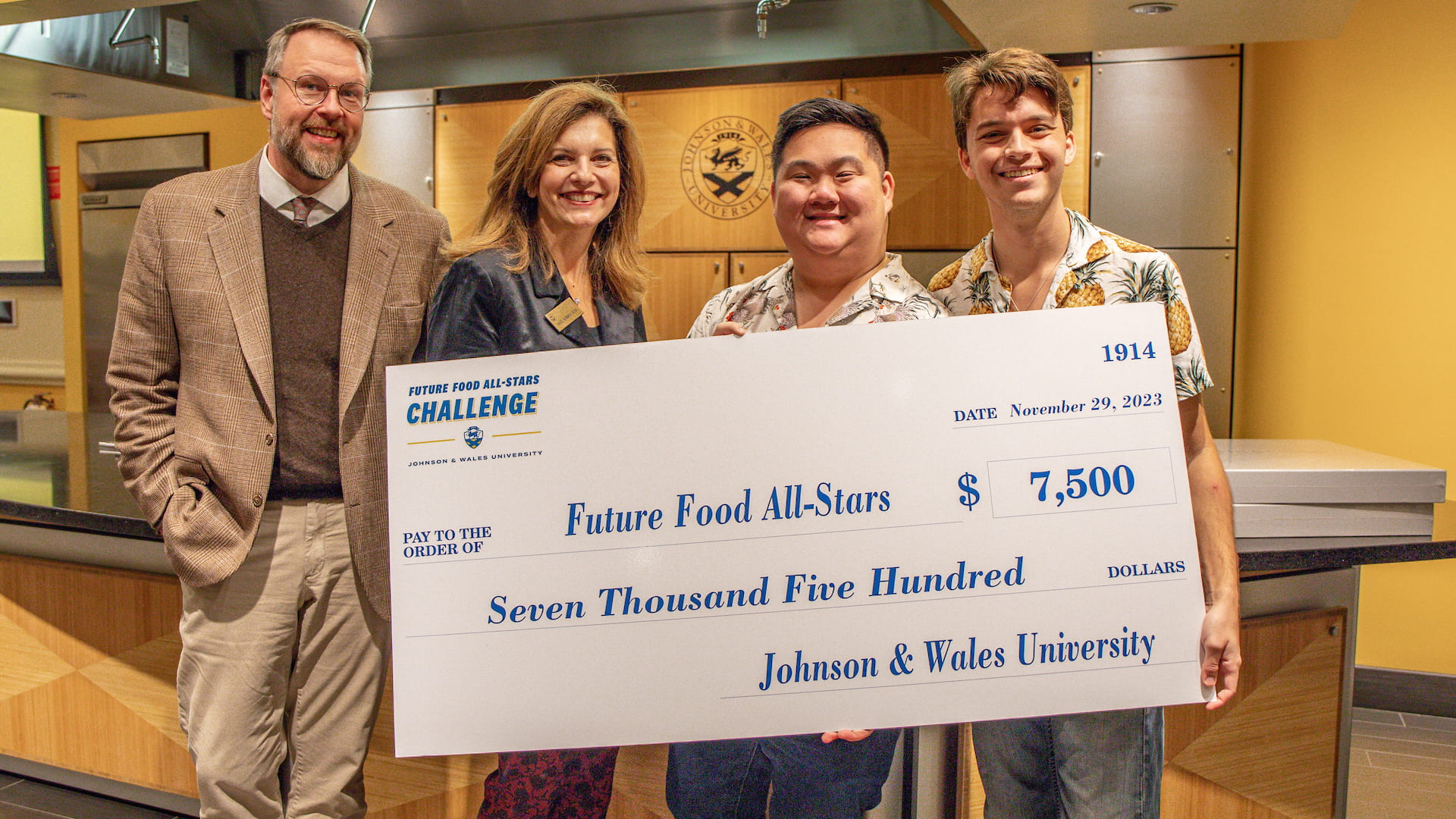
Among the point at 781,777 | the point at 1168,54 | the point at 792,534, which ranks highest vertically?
the point at 1168,54

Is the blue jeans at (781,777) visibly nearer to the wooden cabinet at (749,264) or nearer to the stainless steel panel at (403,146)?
the wooden cabinet at (749,264)

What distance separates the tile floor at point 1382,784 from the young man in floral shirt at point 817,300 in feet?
5.93

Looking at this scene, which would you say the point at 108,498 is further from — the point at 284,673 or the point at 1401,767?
the point at 1401,767

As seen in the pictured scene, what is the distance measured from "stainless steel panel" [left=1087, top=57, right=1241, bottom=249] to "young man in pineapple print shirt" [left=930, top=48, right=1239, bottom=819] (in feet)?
7.94

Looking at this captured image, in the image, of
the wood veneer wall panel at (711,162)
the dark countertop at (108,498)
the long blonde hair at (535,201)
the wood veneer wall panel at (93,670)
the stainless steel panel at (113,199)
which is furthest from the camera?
the stainless steel panel at (113,199)

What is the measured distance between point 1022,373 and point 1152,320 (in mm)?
188

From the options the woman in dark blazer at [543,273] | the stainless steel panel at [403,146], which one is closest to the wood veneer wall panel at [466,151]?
the stainless steel panel at [403,146]

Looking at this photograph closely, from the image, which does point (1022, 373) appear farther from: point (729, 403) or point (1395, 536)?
point (1395, 536)

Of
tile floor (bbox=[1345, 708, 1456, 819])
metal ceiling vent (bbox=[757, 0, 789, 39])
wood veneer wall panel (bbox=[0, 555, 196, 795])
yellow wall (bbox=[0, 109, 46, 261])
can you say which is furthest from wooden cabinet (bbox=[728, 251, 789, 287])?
yellow wall (bbox=[0, 109, 46, 261])

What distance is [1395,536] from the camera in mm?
1640

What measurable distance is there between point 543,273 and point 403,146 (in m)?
3.25

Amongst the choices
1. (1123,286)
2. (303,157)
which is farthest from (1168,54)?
(303,157)

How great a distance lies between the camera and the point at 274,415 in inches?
57.3

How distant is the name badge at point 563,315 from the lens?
1433 millimetres
